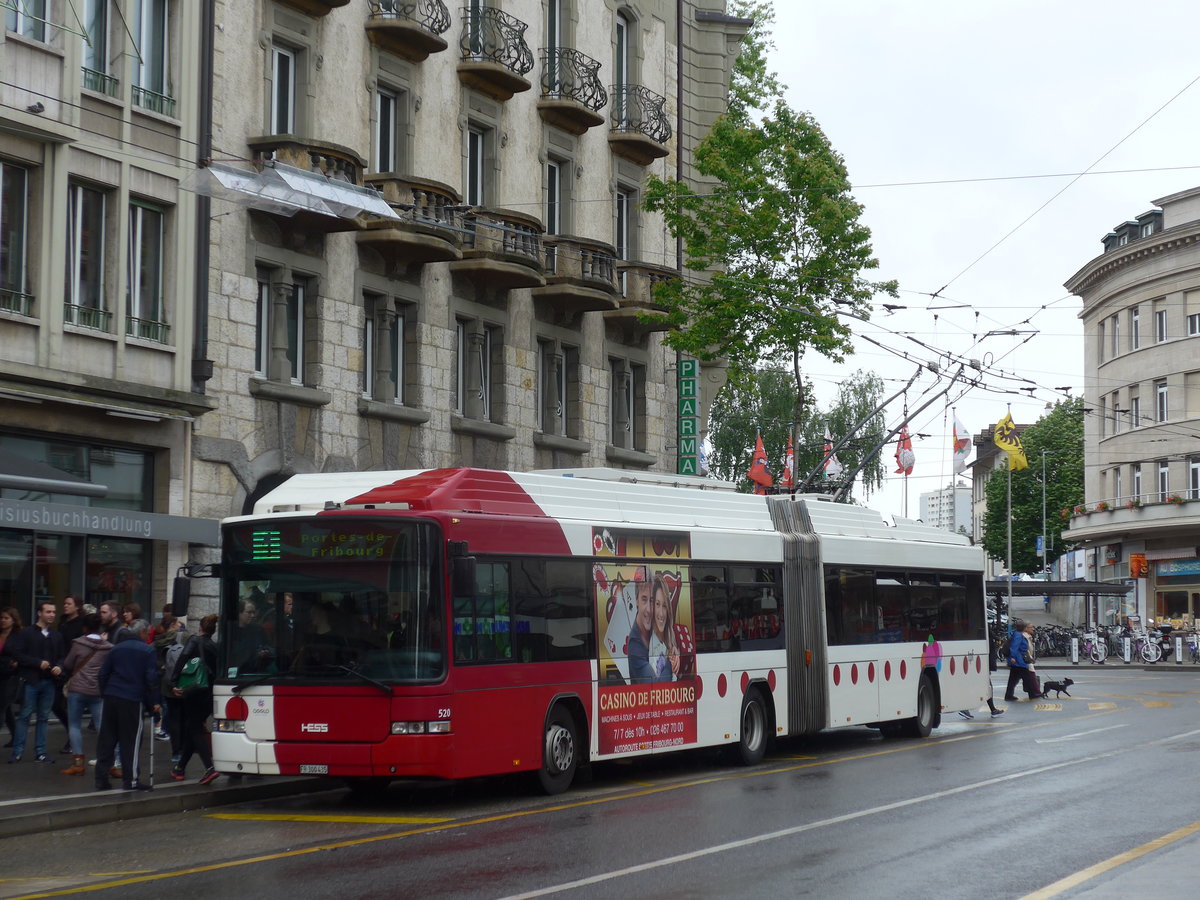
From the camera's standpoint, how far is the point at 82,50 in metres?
22.2

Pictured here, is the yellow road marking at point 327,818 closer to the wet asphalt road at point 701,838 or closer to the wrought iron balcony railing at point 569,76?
the wet asphalt road at point 701,838

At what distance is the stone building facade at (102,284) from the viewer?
69.7ft

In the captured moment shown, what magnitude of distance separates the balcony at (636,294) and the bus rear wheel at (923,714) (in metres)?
11.8

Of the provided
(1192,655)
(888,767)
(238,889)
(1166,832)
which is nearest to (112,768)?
(238,889)

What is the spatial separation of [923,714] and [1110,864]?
42.9 feet

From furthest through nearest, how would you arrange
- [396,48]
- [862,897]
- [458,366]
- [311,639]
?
[458,366] → [396,48] → [311,639] → [862,897]

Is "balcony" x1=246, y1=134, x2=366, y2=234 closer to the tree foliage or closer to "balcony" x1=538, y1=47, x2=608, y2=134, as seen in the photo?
"balcony" x1=538, y1=47, x2=608, y2=134

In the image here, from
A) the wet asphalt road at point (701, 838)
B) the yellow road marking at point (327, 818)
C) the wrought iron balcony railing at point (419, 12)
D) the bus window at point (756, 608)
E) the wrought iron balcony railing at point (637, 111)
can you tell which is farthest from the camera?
the wrought iron balcony railing at point (637, 111)

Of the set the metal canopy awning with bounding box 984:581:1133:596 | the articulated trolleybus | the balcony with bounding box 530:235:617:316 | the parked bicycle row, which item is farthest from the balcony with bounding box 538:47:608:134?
the metal canopy awning with bounding box 984:581:1133:596

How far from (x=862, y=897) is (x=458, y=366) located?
21.3 meters

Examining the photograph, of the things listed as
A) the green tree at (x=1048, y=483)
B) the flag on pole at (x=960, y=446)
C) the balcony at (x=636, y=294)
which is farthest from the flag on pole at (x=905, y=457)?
the green tree at (x=1048, y=483)

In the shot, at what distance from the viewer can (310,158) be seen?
2502 cm

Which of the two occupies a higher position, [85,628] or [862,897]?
[85,628]

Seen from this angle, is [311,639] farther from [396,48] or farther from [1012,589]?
[1012,589]
